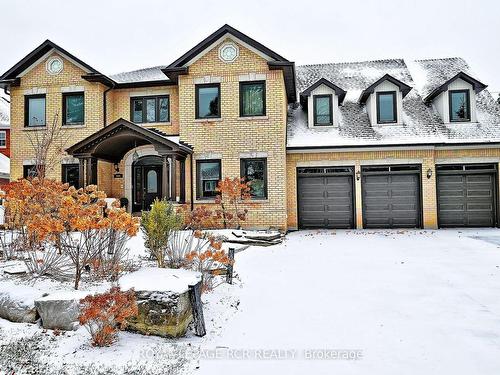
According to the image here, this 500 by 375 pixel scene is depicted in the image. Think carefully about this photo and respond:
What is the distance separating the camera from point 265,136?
14.8 m

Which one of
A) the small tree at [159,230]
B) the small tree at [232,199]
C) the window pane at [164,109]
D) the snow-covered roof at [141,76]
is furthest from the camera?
the snow-covered roof at [141,76]

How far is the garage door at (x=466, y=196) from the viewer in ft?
52.9

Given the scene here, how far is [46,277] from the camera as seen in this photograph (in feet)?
21.3

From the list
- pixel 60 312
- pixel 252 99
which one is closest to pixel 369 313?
pixel 60 312

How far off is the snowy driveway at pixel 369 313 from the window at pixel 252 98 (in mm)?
6693

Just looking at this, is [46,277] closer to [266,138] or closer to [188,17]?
[266,138]

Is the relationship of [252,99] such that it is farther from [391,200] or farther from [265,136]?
[391,200]

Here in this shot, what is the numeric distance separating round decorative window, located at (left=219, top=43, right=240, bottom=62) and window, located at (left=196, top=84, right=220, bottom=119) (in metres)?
1.11

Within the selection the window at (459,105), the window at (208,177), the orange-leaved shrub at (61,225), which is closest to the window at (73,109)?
the window at (208,177)

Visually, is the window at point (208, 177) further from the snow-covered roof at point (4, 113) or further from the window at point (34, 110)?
the snow-covered roof at point (4, 113)

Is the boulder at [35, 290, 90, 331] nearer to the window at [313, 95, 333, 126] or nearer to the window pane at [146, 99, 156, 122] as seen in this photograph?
the window pane at [146, 99, 156, 122]

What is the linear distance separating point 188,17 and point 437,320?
212ft

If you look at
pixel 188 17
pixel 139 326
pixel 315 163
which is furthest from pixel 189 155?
pixel 188 17

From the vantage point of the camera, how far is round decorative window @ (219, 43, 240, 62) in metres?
15.0
